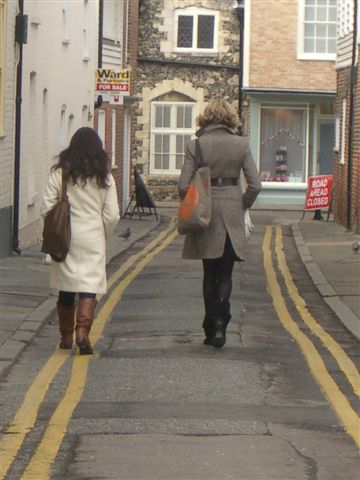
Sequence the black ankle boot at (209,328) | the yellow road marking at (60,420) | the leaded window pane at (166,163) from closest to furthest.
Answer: the yellow road marking at (60,420)
the black ankle boot at (209,328)
the leaded window pane at (166,163)

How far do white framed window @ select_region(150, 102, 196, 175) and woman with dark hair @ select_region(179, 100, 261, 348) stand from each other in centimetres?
3217

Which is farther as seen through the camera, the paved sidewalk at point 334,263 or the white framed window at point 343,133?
the white framed window at point 343,133

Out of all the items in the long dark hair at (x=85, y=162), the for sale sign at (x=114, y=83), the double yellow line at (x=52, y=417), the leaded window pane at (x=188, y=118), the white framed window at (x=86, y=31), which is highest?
the white framed window at (x=86, y=31)

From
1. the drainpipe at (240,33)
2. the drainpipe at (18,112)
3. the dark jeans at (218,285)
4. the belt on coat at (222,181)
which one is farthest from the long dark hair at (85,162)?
the drainpipe at (240,33)

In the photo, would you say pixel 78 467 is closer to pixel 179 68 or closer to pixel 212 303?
pixel 212 303

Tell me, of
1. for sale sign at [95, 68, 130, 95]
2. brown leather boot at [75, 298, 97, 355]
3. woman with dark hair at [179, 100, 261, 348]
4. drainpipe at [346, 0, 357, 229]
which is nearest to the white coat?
brown leather boot at [75, 298, 97, 355]

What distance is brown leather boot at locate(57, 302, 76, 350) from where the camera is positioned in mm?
11430

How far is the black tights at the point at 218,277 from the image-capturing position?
37.8 feet

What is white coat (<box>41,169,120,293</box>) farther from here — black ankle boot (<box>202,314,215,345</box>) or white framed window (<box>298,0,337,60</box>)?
white framed window (<box>298,0,337,60</box>)

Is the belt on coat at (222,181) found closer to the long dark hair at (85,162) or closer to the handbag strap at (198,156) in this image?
the handbag strap at (198,156)

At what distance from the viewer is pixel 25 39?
2177 centimetres

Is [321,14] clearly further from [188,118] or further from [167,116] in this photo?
[167,116]

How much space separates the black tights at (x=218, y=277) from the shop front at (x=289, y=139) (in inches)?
1238

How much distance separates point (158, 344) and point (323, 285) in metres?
6.36
